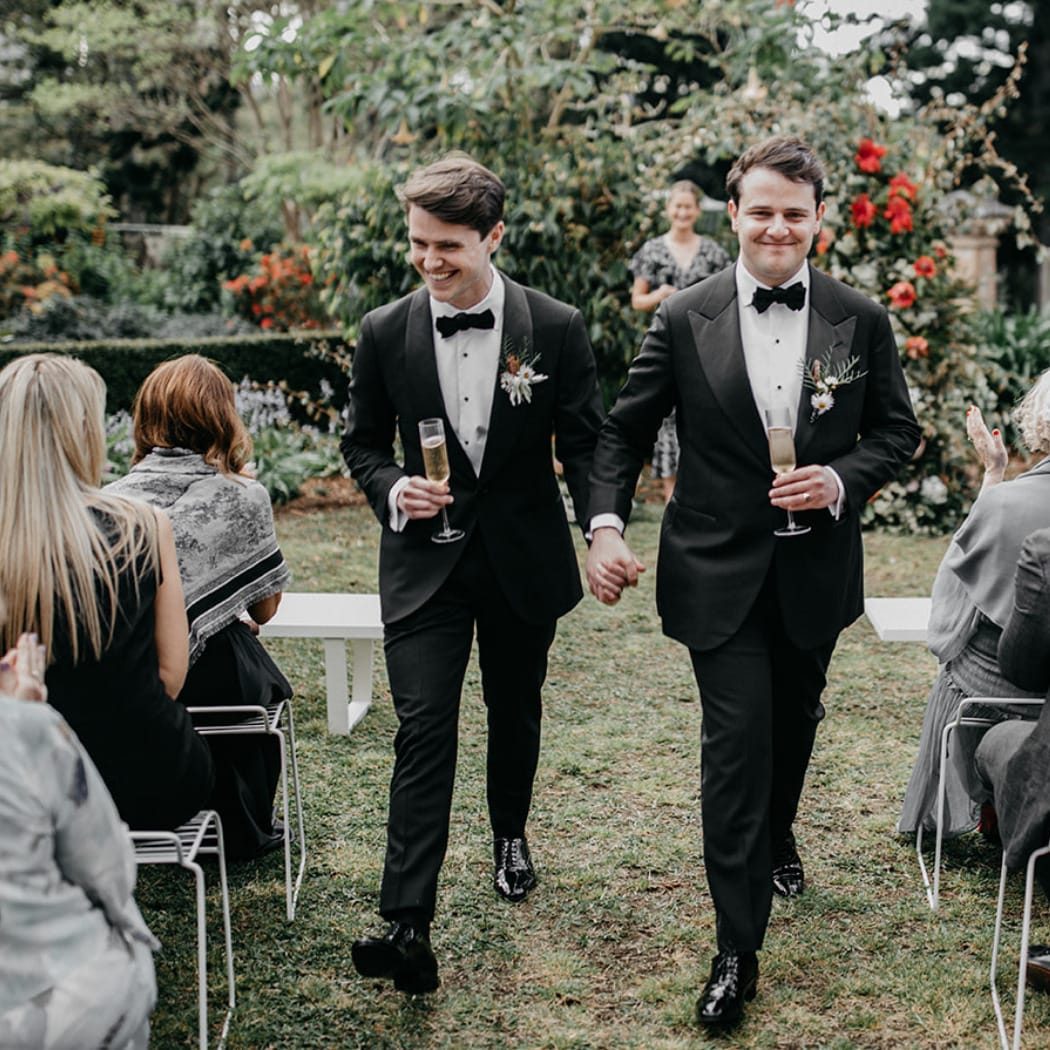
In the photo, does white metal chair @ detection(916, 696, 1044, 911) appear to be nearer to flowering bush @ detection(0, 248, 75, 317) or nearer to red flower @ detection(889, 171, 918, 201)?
red flower @ detection(889, 171, 918, 201)

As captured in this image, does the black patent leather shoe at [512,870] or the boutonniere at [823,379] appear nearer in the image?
the boutonniere at [823,379]

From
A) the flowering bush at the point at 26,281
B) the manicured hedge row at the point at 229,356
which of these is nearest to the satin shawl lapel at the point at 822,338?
the manicured hedge row at the point at 229,356

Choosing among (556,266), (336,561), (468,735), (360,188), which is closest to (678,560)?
(468,735)

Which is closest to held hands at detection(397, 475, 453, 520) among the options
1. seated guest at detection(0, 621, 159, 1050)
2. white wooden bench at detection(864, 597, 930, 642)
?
seated guest at detection(0, 621, 159, 1050)

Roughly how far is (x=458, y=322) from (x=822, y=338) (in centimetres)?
87

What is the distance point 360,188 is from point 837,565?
719 cm

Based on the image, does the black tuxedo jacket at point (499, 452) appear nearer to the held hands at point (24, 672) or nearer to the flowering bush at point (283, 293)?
the held hands at point (24, 672)

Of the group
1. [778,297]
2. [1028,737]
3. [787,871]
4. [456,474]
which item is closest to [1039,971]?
[1028,737]

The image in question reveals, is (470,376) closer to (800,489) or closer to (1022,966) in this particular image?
(800,489)

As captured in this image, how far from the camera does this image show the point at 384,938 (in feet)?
9.73

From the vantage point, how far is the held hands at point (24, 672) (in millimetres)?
→ 2168

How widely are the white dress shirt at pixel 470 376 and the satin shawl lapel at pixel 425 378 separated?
16 millimetres

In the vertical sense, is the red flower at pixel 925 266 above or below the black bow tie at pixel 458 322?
below

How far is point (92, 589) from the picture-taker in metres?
2.57
